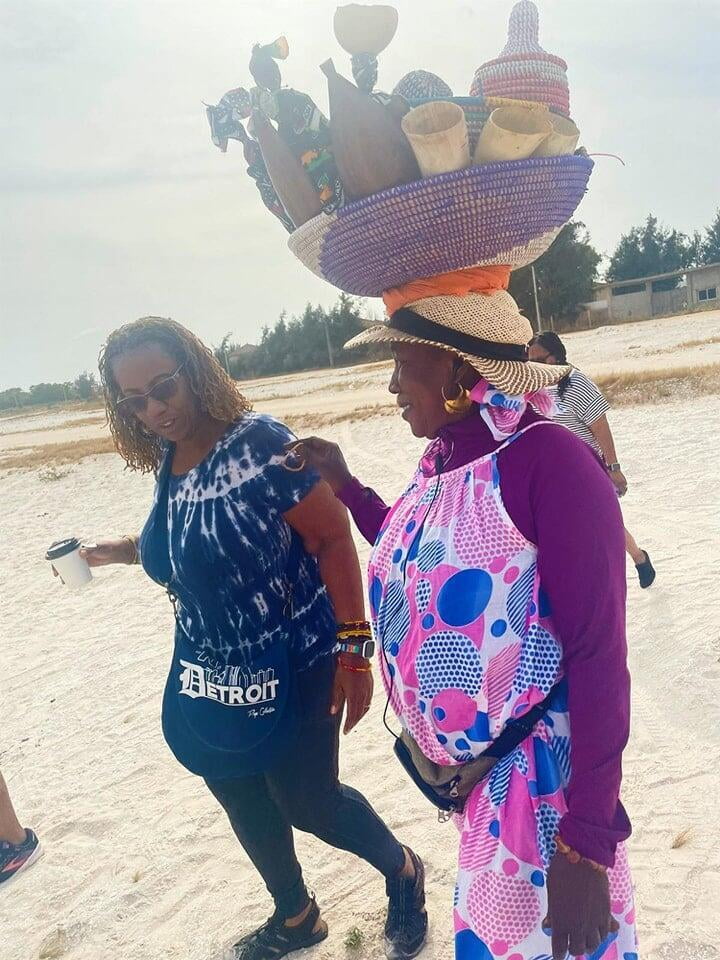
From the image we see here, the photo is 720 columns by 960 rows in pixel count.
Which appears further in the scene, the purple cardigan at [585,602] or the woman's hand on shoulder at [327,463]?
the woman's hand on shoulder at [327,463]

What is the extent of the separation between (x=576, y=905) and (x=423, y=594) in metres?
0.61

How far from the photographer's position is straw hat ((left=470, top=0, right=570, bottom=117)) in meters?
1.35

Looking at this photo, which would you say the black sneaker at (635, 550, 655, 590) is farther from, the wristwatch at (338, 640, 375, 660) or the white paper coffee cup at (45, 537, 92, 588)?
the white paper coffee cup at (45, 537, 92, 588)

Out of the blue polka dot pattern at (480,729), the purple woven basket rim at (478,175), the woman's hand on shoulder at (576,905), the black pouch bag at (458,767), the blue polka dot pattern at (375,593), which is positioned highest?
the purple woven basket rim at (478,175)

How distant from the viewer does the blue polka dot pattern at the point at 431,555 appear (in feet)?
4.62

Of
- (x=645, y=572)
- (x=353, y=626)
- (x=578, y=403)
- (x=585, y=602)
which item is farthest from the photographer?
(x=645, y=572)

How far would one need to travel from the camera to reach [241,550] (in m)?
1.97

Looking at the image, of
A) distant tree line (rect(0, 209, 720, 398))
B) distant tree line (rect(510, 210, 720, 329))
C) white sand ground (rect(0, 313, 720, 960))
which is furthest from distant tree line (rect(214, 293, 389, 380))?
white sand ground (rect(0, 313, 720, 960))

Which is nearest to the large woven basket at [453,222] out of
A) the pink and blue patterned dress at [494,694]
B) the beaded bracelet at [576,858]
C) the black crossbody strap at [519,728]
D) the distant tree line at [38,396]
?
the pink and blue patterned dress at [494,694]

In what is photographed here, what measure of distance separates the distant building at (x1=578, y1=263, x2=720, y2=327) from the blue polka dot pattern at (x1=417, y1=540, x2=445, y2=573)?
37321 mm

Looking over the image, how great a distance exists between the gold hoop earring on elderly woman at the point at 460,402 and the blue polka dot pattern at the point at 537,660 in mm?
444

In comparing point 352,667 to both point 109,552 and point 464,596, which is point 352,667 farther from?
point 109,552

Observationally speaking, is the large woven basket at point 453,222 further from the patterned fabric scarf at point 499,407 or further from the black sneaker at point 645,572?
the black sneaker at point 645,572

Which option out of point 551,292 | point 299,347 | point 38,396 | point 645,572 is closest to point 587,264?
point 551,292
